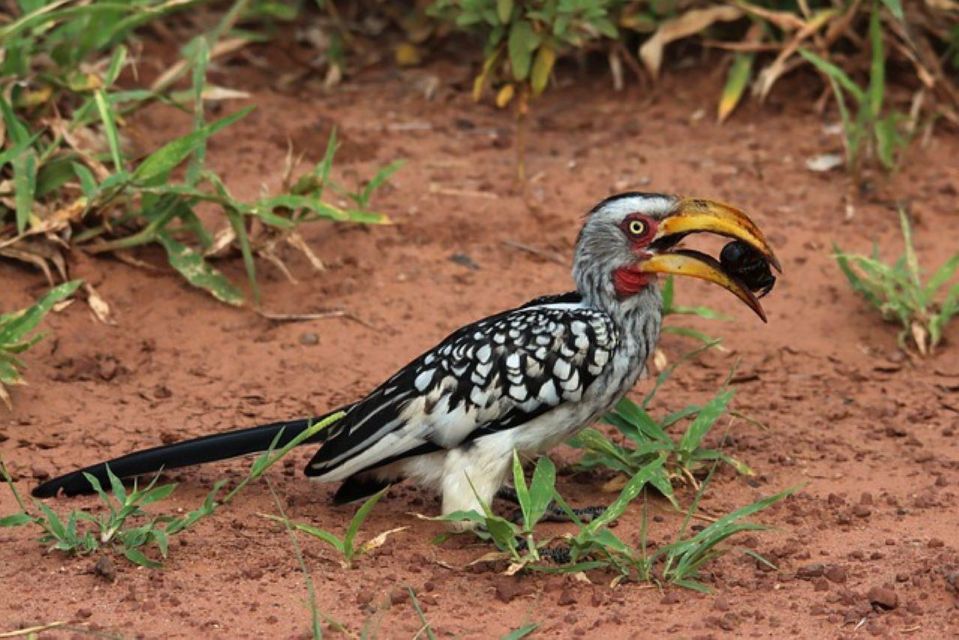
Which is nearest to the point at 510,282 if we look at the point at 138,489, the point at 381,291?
the point at 381,291

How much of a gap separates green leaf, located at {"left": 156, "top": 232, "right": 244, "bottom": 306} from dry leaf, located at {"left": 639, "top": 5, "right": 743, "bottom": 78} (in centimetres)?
228

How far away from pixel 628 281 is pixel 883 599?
3.78ft

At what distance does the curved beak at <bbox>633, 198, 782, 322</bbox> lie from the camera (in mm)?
4324

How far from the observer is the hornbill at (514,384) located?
14.4 ft

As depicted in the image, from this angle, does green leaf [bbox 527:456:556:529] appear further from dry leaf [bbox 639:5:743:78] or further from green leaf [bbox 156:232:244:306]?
dry leaf [bbox 639:5:743:78]

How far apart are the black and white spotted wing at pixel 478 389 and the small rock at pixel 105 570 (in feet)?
2.46

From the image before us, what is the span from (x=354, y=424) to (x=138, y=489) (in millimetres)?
635

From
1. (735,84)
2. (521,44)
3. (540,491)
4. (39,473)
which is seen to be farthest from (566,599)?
(735,84)

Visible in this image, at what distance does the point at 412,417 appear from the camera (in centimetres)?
443

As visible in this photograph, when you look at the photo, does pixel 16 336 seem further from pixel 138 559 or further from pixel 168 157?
pixel 138 559

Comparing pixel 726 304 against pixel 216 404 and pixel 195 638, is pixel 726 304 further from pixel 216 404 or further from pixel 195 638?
pixel 195 638

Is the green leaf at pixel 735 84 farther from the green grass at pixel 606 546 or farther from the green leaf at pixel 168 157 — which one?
the green grass at pixel 606 546

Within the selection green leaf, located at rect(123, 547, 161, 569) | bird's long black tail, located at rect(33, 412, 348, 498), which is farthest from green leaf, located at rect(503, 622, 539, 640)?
bird's long black tail, located at rect(33, 412, 348, 498)

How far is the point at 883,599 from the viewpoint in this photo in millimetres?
3807
